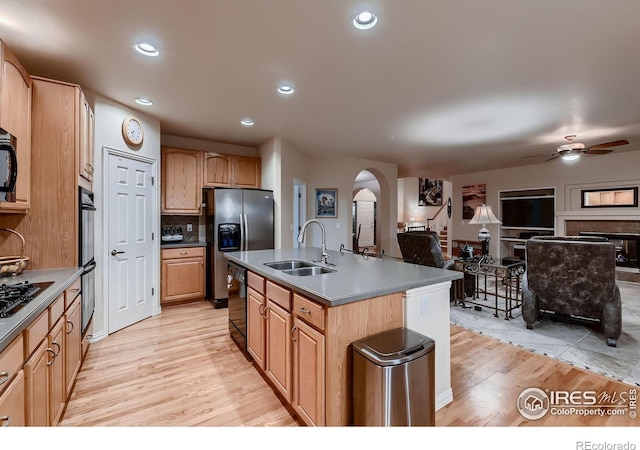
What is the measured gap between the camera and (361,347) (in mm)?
1519

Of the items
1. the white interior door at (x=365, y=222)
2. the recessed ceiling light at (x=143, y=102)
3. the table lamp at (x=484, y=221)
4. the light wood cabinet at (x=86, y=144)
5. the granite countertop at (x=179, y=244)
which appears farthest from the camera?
the white interior door at (x=365, y=222)

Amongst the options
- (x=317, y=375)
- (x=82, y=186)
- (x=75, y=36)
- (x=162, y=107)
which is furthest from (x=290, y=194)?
(x=317, y=375)

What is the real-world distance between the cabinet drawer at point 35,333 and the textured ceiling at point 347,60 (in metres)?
1.81

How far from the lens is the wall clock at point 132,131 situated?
130 inches

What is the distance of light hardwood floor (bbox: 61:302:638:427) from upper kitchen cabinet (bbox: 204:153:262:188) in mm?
2352

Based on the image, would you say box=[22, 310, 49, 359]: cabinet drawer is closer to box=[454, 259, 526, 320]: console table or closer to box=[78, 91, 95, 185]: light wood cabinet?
box=[78, 91, 95, 185]: light wood cabinet

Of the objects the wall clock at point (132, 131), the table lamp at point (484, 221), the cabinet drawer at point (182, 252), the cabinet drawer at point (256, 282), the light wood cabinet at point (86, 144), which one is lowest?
the cabinet drawer at point (256, 282)

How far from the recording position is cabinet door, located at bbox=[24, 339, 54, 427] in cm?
130

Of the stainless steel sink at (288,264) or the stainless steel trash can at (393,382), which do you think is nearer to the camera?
the stainless steel trash can at (393,382)

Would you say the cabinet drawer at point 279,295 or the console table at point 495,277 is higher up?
the cabinet drawer at point 279,295

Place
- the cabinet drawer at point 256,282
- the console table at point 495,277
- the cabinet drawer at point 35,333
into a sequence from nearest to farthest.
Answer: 1. the cabinet drawer at point 35,333
2. the cabinet drawer at point 256,282
3. the console table at point 495,277

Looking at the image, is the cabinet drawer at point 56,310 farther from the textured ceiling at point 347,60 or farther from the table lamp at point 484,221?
the table lamp at point 484,221

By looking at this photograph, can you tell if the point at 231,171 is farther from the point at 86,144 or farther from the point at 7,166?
the point at 7,166

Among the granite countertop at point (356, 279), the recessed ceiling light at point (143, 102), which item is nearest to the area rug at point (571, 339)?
the granite countertop at point (356, 279)
